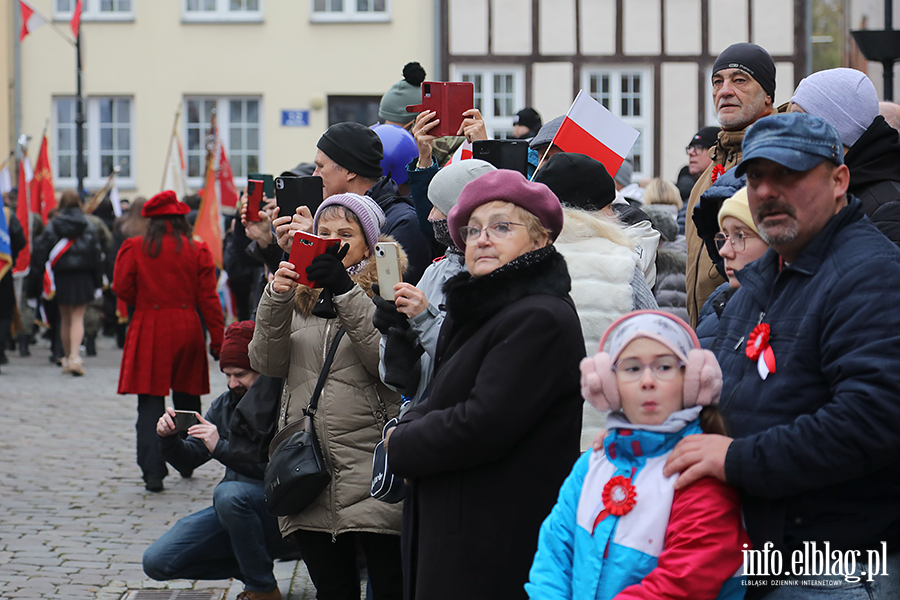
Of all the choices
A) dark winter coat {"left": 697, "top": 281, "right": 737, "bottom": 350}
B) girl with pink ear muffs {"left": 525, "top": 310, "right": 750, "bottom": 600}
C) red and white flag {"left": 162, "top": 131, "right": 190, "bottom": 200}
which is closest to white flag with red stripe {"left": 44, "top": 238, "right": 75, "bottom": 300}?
red and white flag {"left": 162, "top": 131, "right": 190, "bottom": 200}

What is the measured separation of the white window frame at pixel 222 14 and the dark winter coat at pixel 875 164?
20.3m

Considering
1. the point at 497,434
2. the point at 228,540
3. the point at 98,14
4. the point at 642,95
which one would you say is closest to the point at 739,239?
the point at 497,434

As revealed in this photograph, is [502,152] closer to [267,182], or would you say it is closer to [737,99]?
[737,99]

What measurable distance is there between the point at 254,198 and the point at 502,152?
206cm

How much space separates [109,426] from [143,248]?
2683 mm

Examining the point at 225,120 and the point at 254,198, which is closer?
the point at 254,198

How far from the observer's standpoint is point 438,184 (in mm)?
4082

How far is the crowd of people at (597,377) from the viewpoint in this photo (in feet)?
8.19

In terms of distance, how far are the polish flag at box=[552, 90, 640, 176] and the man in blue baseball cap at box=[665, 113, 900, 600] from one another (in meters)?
2.24

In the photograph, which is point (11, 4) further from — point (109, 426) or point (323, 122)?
point (109, 426)

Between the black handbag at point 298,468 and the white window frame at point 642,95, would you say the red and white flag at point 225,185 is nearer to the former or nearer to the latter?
the white window frame at point 642,95

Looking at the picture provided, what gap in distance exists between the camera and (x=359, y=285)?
4.29 meters

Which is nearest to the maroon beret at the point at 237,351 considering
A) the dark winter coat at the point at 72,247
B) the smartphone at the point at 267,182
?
the smartphone at the point at 267,182

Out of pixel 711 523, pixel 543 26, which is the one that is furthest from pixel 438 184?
pixel 543 26
